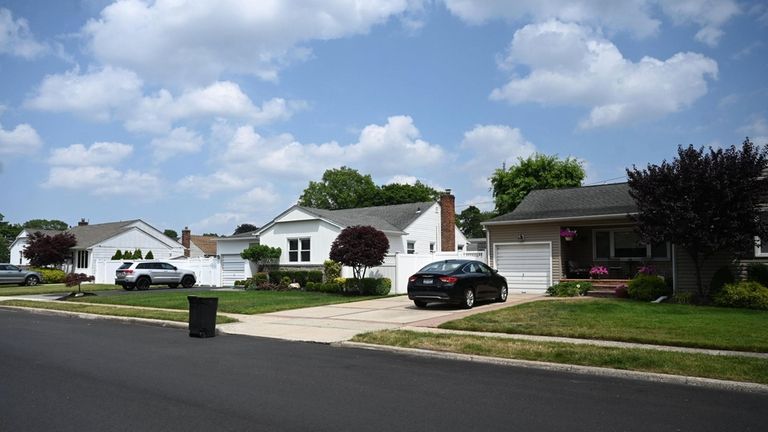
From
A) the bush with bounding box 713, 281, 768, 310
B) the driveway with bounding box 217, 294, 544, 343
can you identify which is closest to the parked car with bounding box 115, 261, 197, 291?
the driveway with bounding box 217, 294, 544, 343

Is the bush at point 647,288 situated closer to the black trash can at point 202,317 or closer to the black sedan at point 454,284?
the black sedan at point 454,284

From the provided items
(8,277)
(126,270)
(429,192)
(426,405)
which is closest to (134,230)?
(8,277)

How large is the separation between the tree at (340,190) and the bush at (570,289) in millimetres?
53619

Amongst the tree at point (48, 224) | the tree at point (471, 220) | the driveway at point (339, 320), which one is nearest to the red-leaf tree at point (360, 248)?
the driveway at point (339, 320)

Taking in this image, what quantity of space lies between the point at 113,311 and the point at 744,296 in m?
18.4

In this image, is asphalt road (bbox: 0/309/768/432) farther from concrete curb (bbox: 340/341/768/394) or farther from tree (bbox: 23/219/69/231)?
tree (bbox: 23/219/69/231)

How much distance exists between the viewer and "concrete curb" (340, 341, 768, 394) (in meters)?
7.72

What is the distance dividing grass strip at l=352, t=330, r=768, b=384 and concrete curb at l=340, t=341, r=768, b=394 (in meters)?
0.17

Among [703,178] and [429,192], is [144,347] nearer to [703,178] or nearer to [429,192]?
[703,178]

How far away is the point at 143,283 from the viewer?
107ft

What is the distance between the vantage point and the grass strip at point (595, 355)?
8.34 m

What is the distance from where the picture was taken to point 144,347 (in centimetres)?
1146

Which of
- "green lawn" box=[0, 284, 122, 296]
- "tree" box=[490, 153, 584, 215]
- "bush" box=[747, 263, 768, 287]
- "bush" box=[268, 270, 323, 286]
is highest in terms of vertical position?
"tree" box=[490, 153, 584, 215]

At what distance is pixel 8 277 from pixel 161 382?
1512 inches
